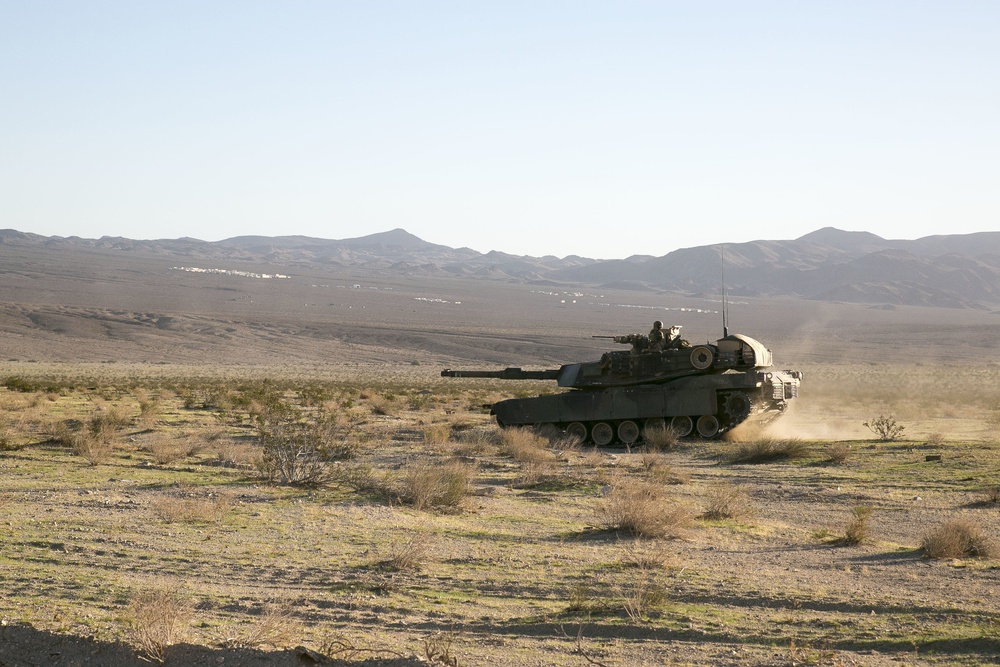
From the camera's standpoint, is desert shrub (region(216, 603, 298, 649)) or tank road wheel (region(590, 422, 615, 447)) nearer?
desert shrub (region(216, 603, 298, 649))

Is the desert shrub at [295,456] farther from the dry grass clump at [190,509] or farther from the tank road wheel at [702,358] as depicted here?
the tank road wheel at [702,358]

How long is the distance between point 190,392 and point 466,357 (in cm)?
4319

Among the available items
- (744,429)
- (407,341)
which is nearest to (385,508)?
(744,429)

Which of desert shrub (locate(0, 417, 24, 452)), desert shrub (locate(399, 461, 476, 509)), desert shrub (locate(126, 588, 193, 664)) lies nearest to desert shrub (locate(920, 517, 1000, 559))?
desert shrub (locate(399, 461, 476, 509))

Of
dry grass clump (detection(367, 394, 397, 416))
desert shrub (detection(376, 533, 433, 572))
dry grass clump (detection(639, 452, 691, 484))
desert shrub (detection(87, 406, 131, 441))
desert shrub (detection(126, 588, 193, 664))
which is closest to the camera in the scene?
desert shrub (detection(126, 588, 193, 664))

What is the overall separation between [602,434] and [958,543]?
14041 millimetres

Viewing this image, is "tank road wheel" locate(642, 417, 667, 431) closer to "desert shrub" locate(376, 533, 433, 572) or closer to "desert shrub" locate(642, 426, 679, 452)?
"desert shrub" locate(642, 426, 679, 452)

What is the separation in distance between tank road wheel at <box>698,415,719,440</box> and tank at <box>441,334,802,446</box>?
24 millimetres

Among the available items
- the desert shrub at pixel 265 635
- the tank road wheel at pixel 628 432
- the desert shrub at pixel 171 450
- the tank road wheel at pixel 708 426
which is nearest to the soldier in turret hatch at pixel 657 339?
the tank road wheel at pixel 628 432

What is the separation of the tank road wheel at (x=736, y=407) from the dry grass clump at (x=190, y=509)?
14271 millimetres

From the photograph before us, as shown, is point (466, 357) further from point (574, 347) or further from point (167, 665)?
→ point (167, 665)

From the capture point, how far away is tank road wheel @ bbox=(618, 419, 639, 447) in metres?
24.7

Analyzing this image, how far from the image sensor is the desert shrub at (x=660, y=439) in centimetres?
2319

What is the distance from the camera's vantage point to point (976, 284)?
197m
